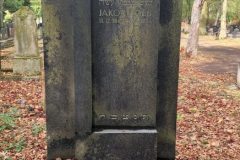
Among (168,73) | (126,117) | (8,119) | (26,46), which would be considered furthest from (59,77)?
(26,46)

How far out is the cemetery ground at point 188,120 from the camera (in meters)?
5.94

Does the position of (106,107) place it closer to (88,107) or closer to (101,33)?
(88,107)

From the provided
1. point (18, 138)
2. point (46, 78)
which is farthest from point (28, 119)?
point (46, 78)

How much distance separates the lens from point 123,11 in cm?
431

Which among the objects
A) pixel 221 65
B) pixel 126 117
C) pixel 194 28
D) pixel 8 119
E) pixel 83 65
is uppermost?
pixel 194 28

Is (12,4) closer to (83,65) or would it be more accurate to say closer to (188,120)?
(188,120)

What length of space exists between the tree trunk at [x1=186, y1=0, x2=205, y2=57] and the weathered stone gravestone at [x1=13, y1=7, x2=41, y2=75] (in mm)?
9924

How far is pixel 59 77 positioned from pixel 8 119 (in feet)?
11.1

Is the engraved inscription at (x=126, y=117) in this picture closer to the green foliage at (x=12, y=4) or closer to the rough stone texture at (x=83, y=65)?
the rough stone texture at (x=83, y=65)

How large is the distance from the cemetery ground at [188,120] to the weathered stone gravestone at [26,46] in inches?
26.2

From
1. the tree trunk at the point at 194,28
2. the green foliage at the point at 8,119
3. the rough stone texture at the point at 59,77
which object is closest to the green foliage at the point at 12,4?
the tree trunk at the point at 194,28

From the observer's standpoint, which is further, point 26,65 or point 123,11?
point 26,65

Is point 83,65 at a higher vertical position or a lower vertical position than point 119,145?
higher

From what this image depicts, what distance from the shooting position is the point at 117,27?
434 centimetres
